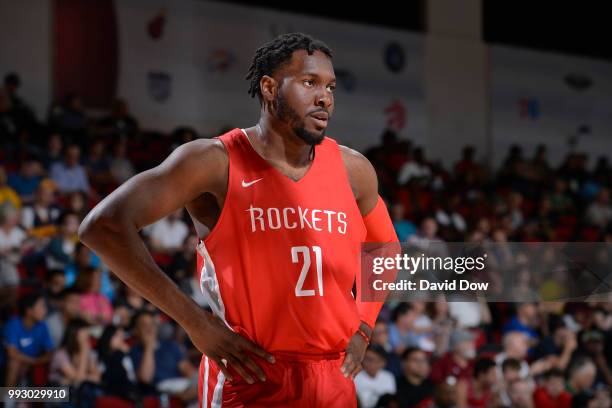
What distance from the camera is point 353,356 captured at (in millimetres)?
2871

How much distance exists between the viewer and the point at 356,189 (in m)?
3.05

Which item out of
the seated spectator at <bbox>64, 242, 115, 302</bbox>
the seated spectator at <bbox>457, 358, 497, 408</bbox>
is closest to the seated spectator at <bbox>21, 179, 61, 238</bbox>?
the seated spectator at <bbox>64, 242, 115, 302</bbox>

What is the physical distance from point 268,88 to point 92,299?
4664 millimetres

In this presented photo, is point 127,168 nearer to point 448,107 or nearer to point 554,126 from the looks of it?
point 448,107

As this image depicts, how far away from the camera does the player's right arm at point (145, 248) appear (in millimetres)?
2555

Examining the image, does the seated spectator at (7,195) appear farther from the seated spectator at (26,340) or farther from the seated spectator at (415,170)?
the seated spectator at (415,170)

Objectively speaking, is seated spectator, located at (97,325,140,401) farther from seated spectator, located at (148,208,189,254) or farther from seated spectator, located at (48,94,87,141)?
seated spectator, located at (48,94,87,141)

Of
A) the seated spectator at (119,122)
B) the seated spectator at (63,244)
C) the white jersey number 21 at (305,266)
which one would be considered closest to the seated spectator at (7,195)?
the seated spectator at (63,244)

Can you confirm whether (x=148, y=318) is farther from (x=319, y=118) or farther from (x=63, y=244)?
(x=319, y=118)

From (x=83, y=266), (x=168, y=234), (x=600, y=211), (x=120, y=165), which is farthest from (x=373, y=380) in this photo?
(x=600, y=211)

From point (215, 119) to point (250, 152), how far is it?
32.2 ft

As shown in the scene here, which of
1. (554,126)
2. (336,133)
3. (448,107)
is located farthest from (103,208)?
(554,126)

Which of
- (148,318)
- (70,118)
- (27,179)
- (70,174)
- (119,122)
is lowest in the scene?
(148,318)

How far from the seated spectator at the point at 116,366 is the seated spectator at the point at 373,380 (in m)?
1.68
